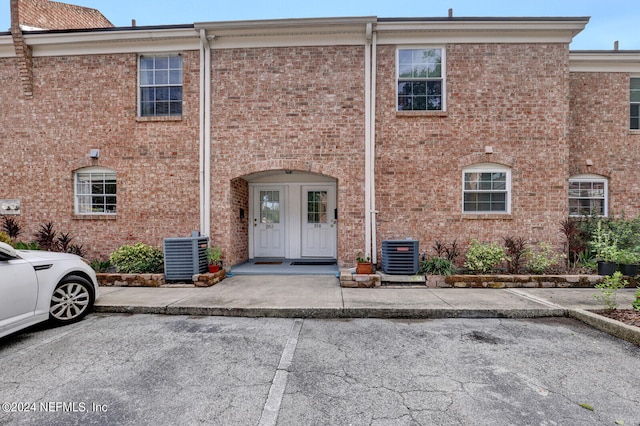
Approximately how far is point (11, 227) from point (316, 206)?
7750 mm

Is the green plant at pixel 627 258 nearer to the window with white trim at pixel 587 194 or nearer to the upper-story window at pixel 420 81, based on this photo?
the window with white trim at pixel 587 194

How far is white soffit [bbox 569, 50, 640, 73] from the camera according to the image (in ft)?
26.1

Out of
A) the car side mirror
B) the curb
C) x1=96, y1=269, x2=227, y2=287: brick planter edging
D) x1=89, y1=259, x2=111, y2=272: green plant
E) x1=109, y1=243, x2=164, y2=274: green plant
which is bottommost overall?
the curb

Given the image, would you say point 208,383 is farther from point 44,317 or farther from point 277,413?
point 44,317

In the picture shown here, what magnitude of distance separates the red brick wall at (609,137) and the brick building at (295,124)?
4.75 feet

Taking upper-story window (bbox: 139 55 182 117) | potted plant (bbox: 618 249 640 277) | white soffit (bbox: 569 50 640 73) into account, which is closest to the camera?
potted plant (bbox: 618 249 640 277)

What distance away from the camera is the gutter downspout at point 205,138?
7.23 m

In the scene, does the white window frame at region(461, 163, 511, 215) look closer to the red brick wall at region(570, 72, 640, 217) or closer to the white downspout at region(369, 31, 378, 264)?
the white downspout at region(369, 31, 378, 264)

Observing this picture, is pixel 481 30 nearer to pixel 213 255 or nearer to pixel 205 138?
pixel 205 138

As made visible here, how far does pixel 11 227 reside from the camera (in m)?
7.37

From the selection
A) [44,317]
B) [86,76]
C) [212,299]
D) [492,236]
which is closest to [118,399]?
[44,317]

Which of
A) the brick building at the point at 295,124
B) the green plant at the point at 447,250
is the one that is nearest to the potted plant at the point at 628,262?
the brick building at the point at 295,124

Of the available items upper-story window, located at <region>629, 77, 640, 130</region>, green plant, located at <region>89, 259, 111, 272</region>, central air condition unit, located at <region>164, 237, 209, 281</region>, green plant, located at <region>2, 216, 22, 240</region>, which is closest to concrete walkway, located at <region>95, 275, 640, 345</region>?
central air condition unit, located at <region>164, 237, 209, 281</region>

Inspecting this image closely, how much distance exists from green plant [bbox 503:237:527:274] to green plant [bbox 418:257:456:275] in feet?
4.34
